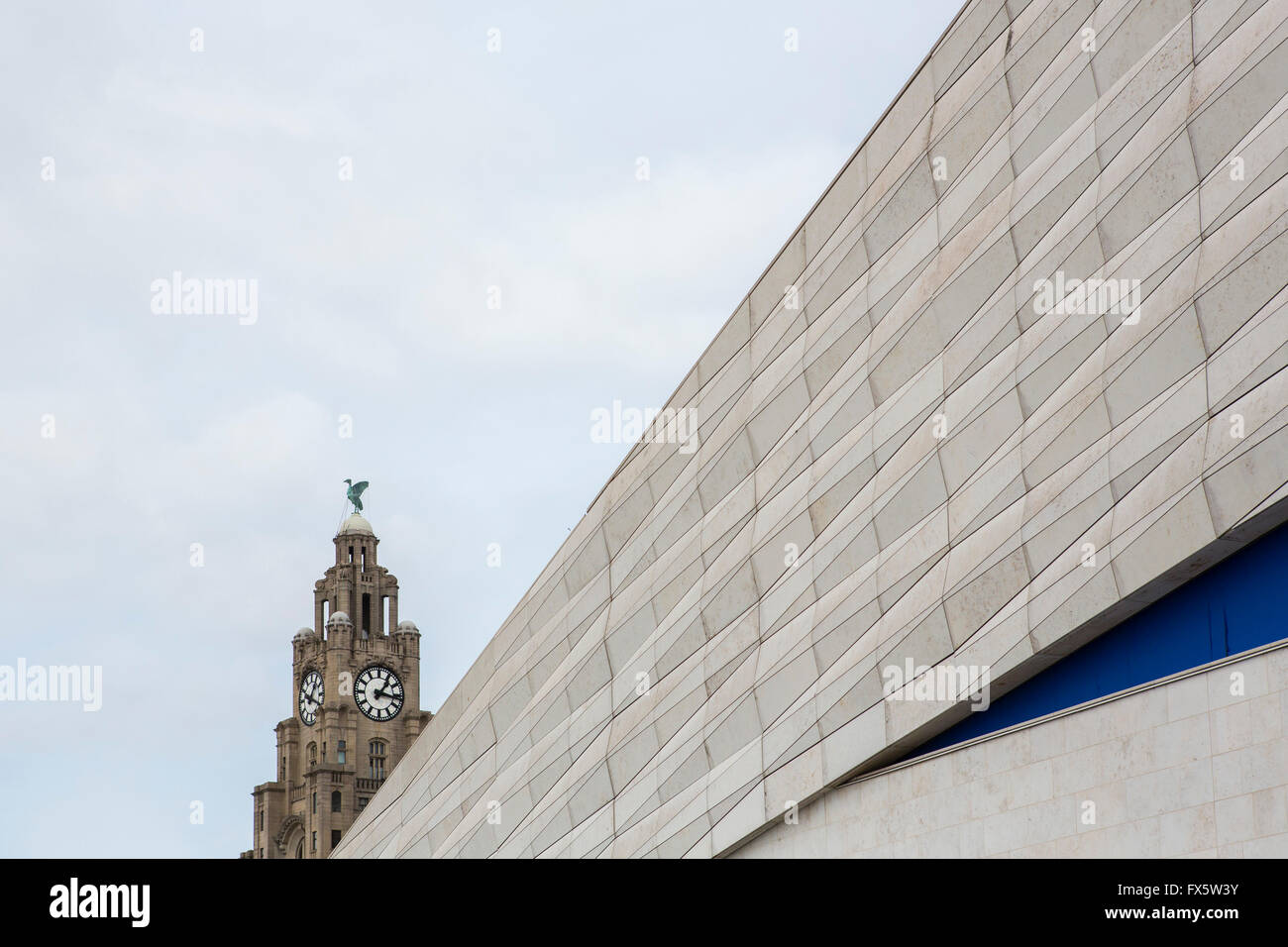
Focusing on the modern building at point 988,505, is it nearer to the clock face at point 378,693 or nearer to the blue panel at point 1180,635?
the blue panel at point 1180,635

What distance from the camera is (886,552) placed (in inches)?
1016

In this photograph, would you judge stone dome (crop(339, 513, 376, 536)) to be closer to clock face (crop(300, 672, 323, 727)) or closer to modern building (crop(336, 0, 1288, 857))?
clock face (crop(300, 672, 323, 727))

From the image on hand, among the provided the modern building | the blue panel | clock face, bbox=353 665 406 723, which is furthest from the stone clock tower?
the blue panel

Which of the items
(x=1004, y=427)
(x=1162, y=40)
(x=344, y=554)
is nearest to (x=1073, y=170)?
(x=1162, y=40)

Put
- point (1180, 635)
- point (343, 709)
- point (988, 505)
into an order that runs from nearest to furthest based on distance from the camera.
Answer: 1. point (1180, 635)
2. point (988, 505)
3. point (343, 709)

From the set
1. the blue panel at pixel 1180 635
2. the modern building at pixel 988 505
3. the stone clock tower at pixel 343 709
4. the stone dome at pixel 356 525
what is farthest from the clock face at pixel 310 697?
the blue panel at pixel 1180 635

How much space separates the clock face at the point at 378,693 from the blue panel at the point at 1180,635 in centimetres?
11864

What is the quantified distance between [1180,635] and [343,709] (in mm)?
Result: 122088

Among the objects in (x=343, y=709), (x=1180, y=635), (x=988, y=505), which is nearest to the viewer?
(x=1180, y=635)

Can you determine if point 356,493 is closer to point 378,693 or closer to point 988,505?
point 378,693

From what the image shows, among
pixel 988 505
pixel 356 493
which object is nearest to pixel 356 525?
pixel 356 493

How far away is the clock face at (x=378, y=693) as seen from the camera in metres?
138

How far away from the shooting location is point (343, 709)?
138 m

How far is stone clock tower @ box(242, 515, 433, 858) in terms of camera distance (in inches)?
5379
